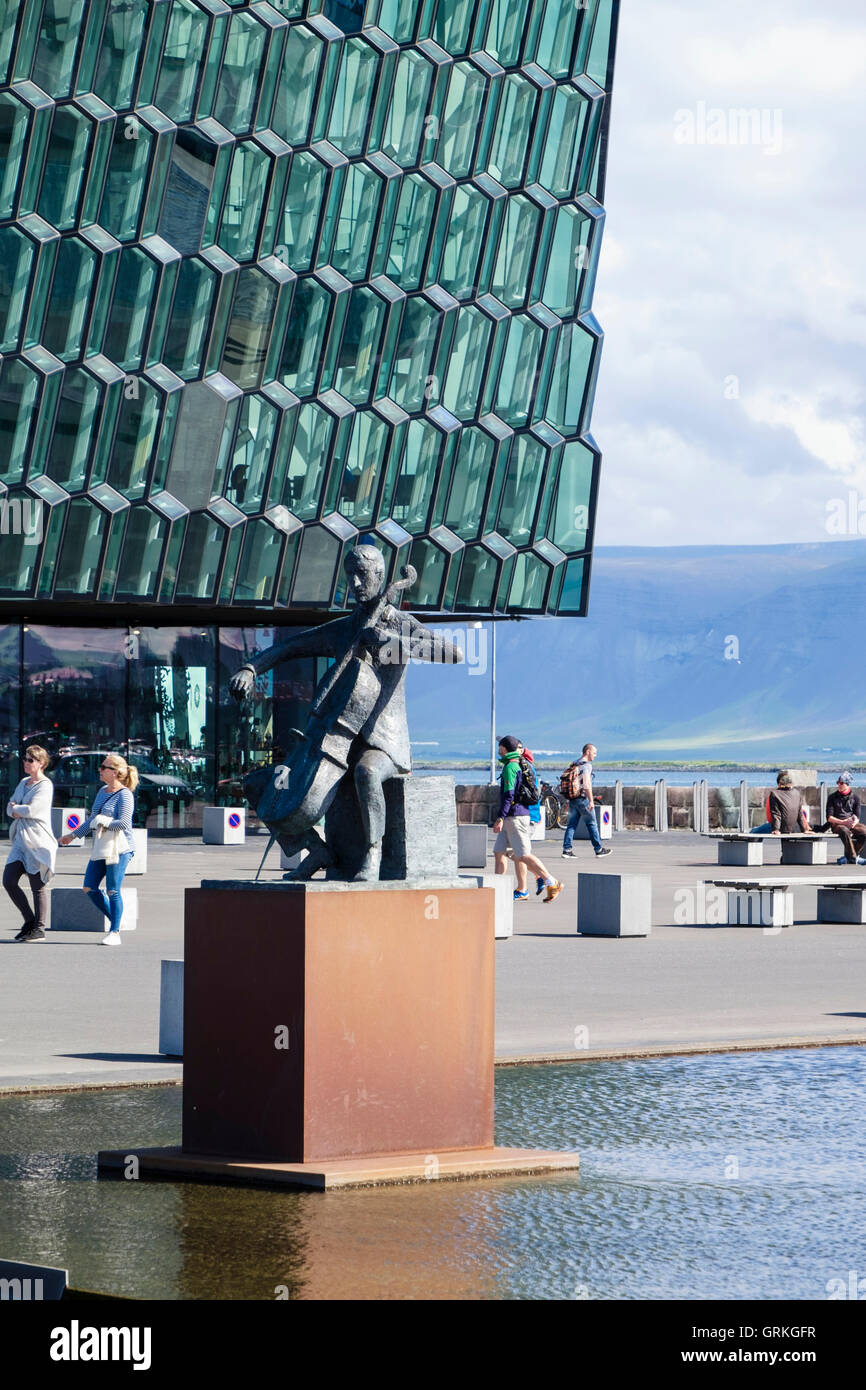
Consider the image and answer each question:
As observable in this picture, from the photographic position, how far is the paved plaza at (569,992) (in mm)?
11906

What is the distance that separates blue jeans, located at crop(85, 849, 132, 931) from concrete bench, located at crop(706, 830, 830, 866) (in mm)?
16274

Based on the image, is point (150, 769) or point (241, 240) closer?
point (241, 240)

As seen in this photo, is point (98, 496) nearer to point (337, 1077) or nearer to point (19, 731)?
point (19, 731)

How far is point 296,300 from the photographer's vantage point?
45.2 meters

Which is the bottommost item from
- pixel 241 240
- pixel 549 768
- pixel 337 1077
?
pixel 337 1077

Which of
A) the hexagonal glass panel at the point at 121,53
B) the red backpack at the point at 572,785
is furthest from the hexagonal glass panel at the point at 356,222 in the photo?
the red backpack at the point at 572,785

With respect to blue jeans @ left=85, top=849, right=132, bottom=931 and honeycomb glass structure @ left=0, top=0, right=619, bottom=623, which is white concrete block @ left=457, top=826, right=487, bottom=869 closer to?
blue jeans @ left=85, top=849, right=132, bottom=931

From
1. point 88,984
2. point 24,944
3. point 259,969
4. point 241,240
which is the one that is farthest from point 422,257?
point 259,969

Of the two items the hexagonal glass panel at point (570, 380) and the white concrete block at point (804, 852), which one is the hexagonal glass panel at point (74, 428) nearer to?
the hexagonal glass panel at point (570, 380)

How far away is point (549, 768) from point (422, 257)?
143466mm

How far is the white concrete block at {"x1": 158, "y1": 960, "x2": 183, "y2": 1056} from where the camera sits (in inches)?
456

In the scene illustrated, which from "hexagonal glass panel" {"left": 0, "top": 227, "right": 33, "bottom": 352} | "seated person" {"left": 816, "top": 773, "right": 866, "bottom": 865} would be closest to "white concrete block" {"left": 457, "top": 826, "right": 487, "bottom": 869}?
"seated person" {"left": 816, "top": 773, "right": 866, "bottom": 865}

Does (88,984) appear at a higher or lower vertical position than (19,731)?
lower

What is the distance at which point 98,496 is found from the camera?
43.7 metres
